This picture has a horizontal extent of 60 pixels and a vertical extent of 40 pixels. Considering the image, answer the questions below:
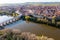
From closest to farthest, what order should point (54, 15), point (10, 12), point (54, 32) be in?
point (54, 32), point (54, 15), point (10, 12)

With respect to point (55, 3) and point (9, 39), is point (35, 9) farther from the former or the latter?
point (9, 39)

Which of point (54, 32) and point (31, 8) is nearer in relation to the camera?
point (54, 32)

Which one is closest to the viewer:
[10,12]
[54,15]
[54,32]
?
→ [54,32]

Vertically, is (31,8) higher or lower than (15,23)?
higher

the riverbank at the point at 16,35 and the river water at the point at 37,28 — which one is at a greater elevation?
the river water at the point at 37,28

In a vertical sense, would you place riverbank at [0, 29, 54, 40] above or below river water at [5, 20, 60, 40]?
below

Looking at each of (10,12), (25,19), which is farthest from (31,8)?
(10,12)

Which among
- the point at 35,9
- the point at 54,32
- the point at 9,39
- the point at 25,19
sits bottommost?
the point at 9,39

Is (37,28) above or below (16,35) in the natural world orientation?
above
